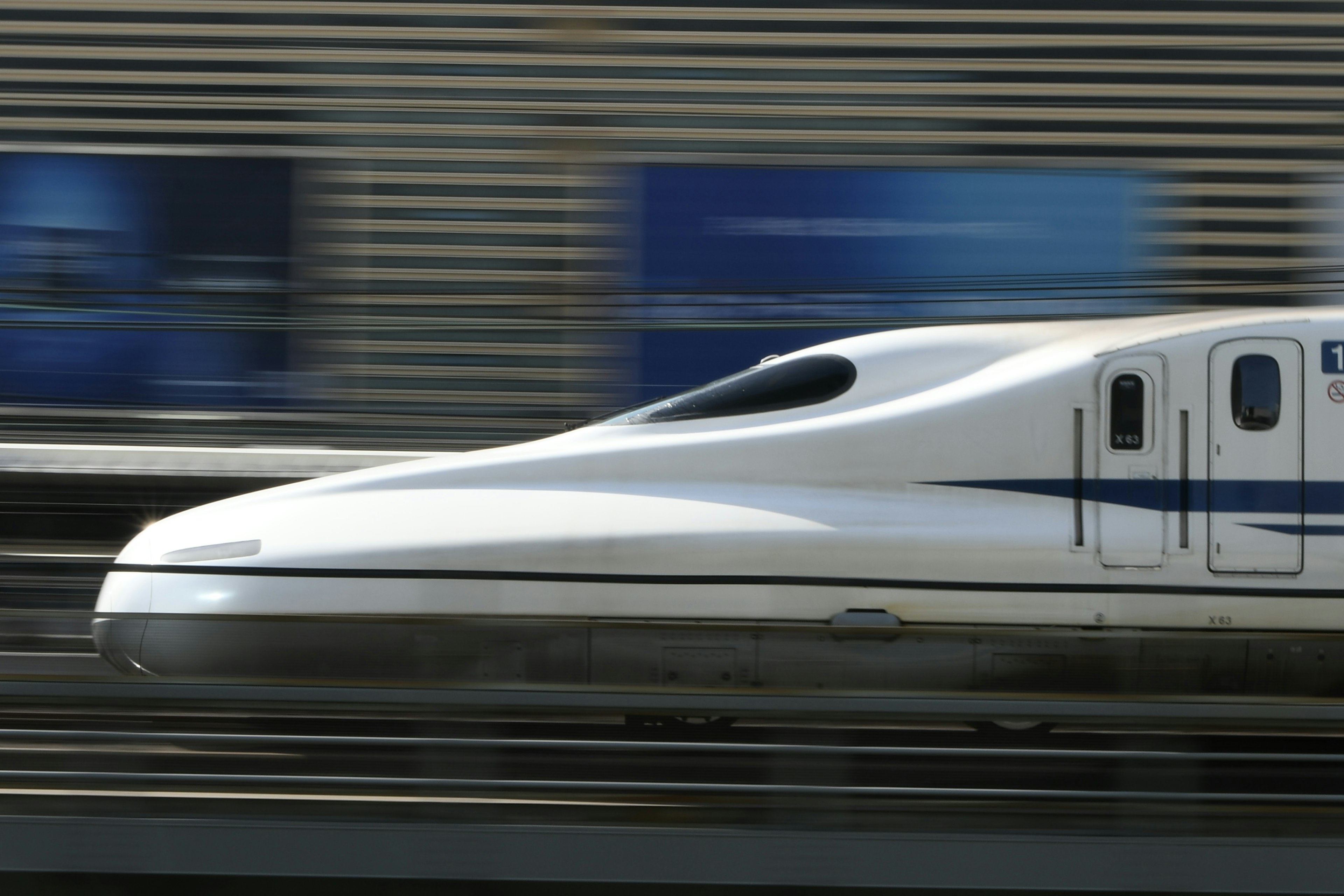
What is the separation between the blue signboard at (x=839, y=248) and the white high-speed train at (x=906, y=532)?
441cm

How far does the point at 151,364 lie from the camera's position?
30.3 feet

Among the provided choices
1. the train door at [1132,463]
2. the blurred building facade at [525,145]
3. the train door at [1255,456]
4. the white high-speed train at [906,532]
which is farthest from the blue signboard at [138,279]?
the train door at [1255,456]

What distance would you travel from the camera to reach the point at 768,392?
461 centimetres

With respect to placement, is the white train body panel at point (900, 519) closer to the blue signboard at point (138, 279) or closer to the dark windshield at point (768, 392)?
the dark windshield at point (768, 392)

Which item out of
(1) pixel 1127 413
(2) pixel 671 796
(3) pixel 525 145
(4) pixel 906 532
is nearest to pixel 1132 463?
(1) pixel 1127 413

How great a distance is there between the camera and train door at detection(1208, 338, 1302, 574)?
423 cm

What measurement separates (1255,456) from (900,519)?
126cm

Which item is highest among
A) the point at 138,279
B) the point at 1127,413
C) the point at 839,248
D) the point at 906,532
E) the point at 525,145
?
the point at 525,145

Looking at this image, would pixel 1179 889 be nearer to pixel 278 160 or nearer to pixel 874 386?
pixel 874 386

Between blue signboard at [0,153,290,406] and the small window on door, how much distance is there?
6.81 m

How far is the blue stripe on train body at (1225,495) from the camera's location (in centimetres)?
424

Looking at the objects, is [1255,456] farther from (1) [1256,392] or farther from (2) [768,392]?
(2) [768,392]

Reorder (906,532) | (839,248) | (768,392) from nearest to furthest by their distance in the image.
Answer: (906,532), (768,392), (839,248)

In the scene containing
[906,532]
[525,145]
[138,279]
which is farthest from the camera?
[138,279]
